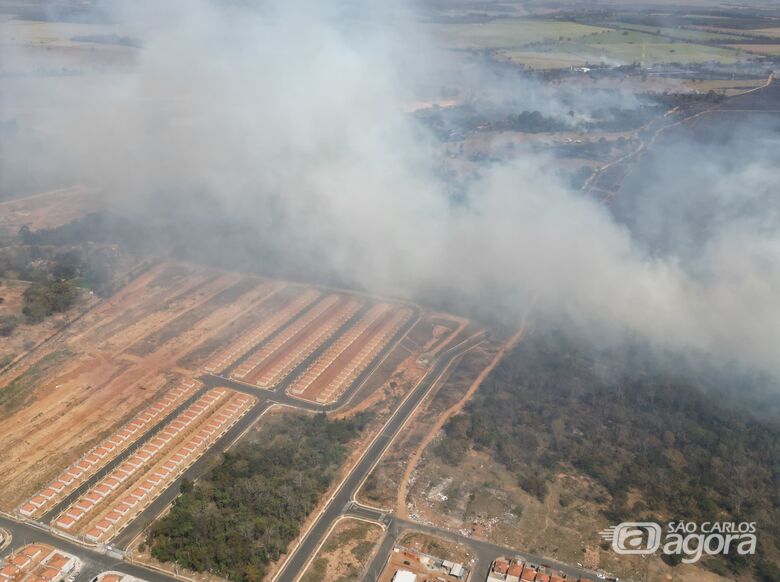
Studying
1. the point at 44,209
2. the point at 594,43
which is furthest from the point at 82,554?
the point at 594,43

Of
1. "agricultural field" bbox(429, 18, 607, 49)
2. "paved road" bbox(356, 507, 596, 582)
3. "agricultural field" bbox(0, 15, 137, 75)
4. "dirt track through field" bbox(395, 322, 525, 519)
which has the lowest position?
"paved road" bbox(356, 507, 596, 582)

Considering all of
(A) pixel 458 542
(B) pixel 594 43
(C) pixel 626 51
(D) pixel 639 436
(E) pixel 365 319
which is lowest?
(A) pixel 458 542

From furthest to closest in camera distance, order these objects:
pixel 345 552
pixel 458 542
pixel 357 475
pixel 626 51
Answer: pixel 626 51, pixel 357 475, pixel 458 542, pixel 345 552

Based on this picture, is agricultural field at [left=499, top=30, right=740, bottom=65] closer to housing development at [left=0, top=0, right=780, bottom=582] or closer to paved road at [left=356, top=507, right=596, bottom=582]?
housing development at [left=0, top=0, right=780, bottom=582]

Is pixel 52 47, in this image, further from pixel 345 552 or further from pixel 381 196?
pixel 345 552

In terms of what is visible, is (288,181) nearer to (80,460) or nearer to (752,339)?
(80,460)

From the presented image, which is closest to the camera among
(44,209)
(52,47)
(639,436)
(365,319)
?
(639,436)

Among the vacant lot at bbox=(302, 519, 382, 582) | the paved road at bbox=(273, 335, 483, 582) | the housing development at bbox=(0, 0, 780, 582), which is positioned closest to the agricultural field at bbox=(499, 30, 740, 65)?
the housing development at bbox=(0, 0, 780, 582)
